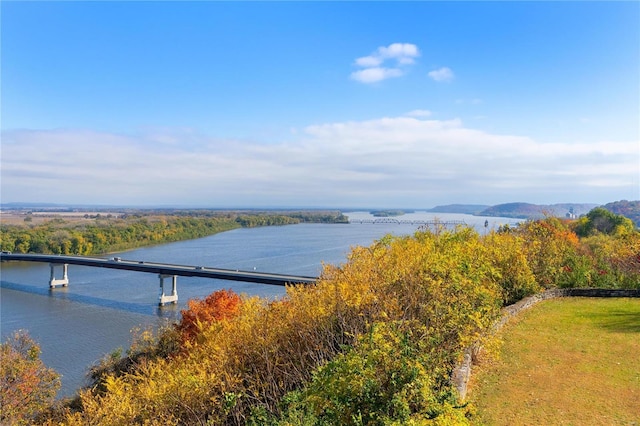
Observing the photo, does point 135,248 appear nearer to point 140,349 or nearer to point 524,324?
point 140,349

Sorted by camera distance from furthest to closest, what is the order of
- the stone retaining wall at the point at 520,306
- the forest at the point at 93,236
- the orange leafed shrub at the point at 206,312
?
1. the forest at the point at 93,236
2. the orange leafed shrub at the point at 206,312
3. the stone retaining wall at the point at 520,306

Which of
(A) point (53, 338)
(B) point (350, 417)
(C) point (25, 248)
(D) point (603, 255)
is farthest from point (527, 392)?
(C) point (25, 248)

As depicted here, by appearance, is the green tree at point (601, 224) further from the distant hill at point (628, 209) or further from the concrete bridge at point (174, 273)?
the distant hill at point (628, 209)

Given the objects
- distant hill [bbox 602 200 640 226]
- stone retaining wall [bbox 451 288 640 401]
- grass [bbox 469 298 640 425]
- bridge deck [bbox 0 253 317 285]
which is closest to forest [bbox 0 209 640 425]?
stone retaining wall [bbox 451 288 640 401]

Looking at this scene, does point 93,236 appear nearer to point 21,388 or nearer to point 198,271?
point 198,271

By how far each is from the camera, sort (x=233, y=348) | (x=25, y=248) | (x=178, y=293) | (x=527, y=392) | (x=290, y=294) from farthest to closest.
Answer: (x=25, y=248)
(x=178, y=293)
(x=290, y=294)
(x=233, y=348)
(x=527, y=392)

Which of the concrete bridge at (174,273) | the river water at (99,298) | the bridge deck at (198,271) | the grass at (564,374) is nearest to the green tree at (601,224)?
the river water at (99,298)

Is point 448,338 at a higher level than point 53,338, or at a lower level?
higher
